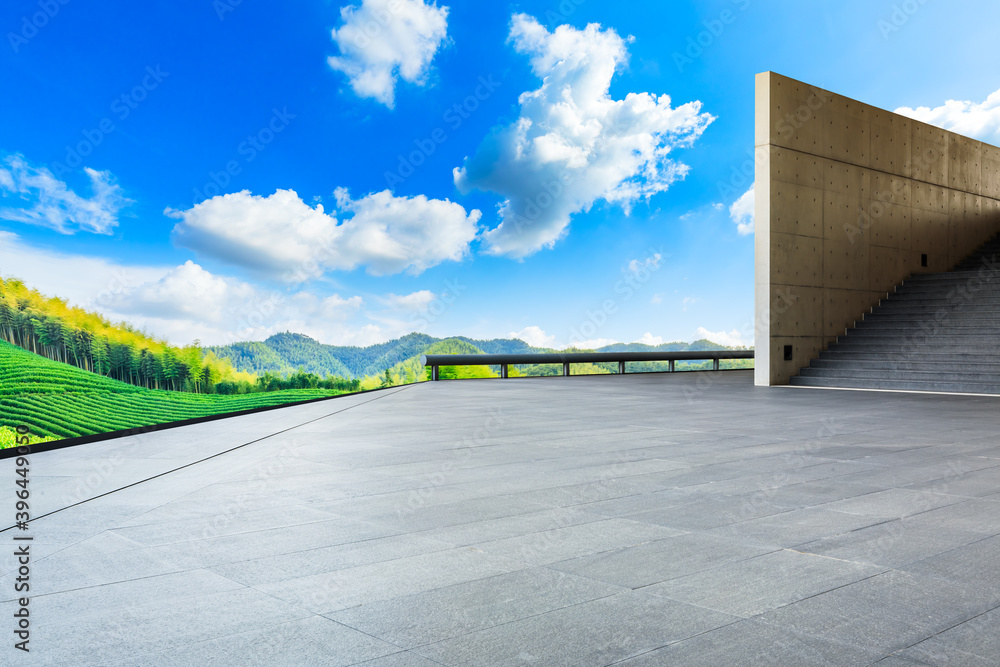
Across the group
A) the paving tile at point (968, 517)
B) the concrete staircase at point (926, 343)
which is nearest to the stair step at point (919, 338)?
the concrete staircase at point (926, 343)

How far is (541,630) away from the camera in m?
2.51

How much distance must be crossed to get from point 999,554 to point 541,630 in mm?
2632

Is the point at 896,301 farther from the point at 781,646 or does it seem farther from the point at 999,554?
the point at 781,646

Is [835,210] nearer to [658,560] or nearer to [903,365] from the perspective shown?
[903,365]

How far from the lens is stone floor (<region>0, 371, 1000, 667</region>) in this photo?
95.3 inches

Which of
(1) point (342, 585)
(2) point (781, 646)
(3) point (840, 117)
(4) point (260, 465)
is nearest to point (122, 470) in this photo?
(4) point (260, 465)

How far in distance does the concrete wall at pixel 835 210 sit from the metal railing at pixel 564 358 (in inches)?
238

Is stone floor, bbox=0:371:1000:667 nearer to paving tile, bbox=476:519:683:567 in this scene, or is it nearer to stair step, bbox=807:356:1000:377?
paving tile, bbox=476:519:683:567

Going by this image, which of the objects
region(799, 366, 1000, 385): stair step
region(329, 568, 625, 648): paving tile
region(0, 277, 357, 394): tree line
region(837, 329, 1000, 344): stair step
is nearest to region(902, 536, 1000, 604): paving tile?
region(329, 568, 625, 648): paving tile

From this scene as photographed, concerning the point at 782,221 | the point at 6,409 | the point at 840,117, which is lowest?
the point at 6,409

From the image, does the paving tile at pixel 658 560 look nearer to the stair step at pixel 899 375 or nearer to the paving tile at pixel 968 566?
the paving tile at pixel 968 566

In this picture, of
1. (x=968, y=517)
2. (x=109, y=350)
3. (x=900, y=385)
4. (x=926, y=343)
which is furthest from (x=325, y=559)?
(x=109, y=350)

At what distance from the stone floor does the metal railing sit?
14205mm

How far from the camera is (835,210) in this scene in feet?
62.5
